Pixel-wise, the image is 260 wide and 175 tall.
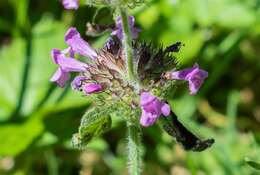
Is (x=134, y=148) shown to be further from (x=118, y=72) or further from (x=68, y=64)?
(x=68, y=64)

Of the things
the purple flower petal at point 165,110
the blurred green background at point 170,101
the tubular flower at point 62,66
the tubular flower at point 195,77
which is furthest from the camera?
Result: the blurred green background at point 170,101

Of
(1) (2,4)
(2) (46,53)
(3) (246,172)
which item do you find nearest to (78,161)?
(2) (46,53)

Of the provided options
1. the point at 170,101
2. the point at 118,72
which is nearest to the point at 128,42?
the point at 118,72

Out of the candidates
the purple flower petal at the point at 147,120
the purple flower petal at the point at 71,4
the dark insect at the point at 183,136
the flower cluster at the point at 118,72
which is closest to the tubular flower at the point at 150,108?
the purple flower petal at the point at 147,120

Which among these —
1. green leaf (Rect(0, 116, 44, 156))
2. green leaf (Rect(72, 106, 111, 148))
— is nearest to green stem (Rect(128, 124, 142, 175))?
green leaf (Rect(72, 106, 111, 148))

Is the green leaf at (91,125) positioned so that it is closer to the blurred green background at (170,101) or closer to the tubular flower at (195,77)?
the tubular flower at (195,77)

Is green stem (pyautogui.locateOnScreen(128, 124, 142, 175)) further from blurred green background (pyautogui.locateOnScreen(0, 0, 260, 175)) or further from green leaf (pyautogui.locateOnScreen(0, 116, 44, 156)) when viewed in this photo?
green leaf (pyautogui.locateOnScreen(0, 116, 44, 156))
